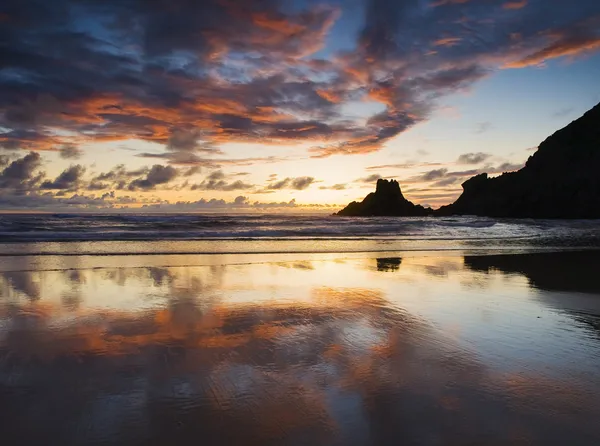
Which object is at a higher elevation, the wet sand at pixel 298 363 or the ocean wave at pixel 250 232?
the ocean wave at pixel 250 232

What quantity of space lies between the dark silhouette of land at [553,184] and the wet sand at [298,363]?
78.5 m

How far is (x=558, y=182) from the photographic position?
78.6m

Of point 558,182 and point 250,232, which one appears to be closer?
point 250,232

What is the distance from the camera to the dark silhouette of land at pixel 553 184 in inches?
2859

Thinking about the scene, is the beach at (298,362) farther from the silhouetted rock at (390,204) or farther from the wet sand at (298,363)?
the silhouetted rock at (390,204)

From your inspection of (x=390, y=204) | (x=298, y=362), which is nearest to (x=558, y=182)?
(x=390, y=204)

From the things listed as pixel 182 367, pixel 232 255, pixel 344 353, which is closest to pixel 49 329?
pixel 182 367

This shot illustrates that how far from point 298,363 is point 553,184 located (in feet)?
302

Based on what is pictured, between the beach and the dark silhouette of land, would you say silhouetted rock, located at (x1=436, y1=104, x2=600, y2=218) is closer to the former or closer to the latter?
the dark silhouette of land

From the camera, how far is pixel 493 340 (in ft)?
18.4

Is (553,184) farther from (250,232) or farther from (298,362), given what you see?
(298,362)

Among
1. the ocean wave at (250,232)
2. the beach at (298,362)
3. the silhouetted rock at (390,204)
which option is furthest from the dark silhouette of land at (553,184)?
the beach at (298,362)

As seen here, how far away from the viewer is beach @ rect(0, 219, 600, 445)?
3258mm

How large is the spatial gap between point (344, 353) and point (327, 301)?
318 cm
